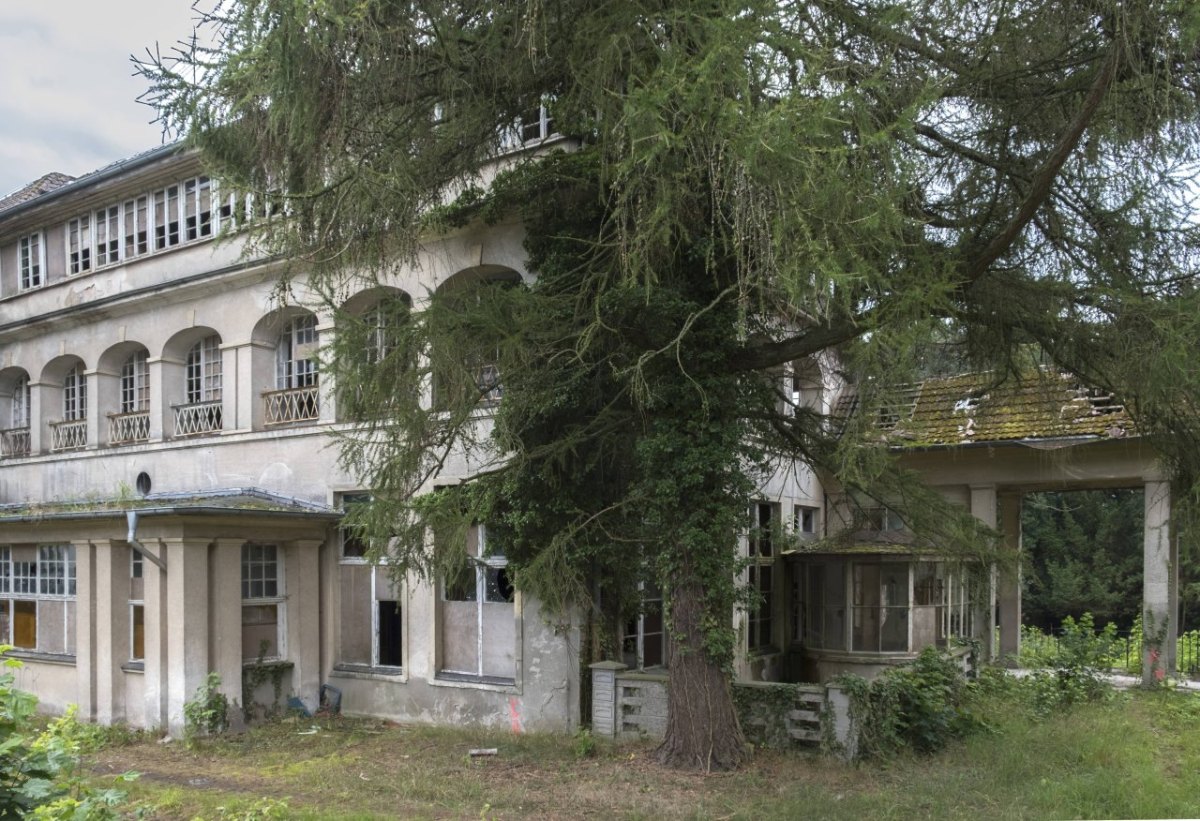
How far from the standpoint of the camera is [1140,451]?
53.5 feet

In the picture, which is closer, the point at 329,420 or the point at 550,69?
the point at 550,69

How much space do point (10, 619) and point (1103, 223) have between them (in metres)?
18.7

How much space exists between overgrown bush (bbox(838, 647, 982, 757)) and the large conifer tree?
4.75ft

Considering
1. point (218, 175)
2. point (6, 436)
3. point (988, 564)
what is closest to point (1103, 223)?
point (988, 564)

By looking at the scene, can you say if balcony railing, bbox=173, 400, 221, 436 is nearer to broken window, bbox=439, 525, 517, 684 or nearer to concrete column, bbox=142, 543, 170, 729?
concrete column, bbox=142, 543, 170, 729

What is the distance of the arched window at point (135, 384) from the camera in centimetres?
2014

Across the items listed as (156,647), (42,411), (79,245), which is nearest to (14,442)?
(42,411)

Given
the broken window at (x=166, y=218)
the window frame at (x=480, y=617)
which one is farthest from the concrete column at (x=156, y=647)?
the broken window at (x=166, y=218)

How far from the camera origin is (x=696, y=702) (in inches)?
441

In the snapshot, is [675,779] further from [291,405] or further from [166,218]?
[166,218]

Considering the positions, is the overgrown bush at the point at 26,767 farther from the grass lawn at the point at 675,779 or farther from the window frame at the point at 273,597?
the window frame at the point at 273,597

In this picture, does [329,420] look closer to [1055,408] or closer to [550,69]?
[550,69]

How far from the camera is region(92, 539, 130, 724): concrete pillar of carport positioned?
Result: 15625 mm

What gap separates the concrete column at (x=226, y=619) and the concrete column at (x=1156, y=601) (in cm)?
1390
